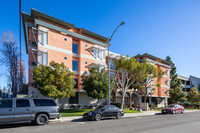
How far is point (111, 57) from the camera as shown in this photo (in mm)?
30031

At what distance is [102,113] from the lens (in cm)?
1431

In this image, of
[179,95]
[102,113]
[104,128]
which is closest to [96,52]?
[102,113]

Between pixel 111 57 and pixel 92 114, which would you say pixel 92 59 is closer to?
pixel 111 57

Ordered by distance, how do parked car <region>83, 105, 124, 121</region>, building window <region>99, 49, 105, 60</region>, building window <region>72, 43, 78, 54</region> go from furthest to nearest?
building window <region>99, 49, 105, 60</region> < building window <region>72, 43, 78, 54</region> < parked car <region>83, 105, 124, 121</region>

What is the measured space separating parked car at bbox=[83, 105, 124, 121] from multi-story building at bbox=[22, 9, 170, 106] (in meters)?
10.2

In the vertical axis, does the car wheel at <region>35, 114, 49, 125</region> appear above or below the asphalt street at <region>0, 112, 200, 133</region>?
above

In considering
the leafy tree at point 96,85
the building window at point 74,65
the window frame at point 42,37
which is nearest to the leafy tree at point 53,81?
the leafy tree at point 96,85

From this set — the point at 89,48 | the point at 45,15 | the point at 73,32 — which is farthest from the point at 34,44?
the point at 89,48

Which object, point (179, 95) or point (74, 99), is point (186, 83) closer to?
point (179, 95)

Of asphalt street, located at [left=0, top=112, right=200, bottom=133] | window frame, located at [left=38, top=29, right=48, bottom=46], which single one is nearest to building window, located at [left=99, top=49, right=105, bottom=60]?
window frame, located at [left=38, top=29, right=48, bottom=46]

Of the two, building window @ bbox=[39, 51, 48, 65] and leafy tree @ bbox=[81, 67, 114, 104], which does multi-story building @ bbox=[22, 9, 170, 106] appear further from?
leafy tree @ bbox=[81, 67, 114, 104]

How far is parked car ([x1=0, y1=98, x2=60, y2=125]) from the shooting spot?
32.0ft

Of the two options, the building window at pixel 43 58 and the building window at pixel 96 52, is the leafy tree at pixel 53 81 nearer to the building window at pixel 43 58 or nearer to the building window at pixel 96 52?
the building window at pixel 43 58

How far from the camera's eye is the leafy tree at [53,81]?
17.0 metres
